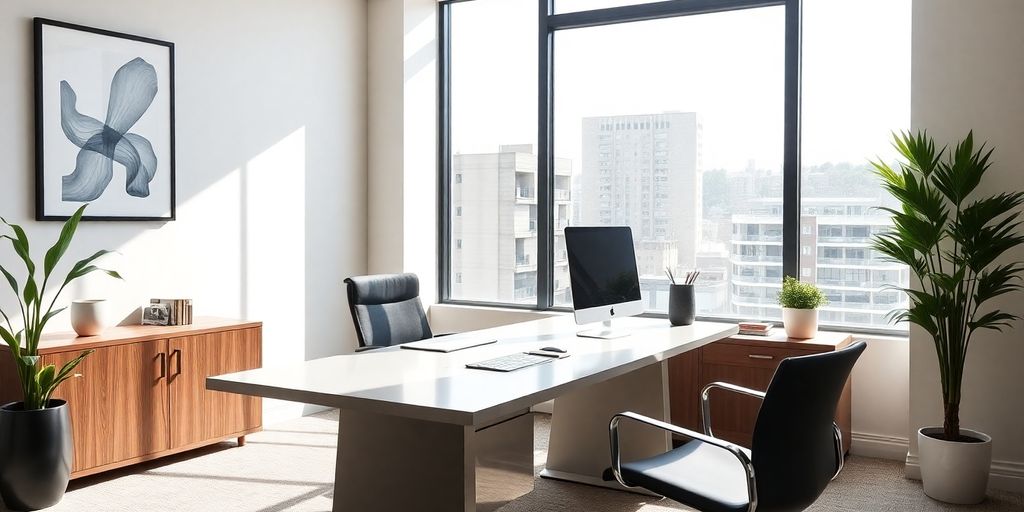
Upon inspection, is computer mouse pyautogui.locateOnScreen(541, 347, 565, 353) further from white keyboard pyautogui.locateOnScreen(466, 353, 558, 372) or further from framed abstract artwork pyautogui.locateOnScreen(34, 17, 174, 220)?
framed abstract artwork pyautogui.locateOnScreen(34, 17, 174, 220)

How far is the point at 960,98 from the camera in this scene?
13.7ft

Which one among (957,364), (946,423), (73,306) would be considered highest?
(73,306)

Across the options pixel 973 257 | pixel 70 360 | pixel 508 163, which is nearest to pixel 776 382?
pixel 973 257

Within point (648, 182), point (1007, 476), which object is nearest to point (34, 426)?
point (648, 182)

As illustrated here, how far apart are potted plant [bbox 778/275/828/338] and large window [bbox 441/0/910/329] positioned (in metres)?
0.36

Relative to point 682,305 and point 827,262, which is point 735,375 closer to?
point 682,305

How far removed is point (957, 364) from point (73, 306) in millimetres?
4004

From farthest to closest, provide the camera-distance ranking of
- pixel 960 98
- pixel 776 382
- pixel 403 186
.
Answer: pixel 403 186, pixel 960 98, pixel 776 382

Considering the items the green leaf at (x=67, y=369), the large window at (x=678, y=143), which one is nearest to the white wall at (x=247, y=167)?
the green leaf at (x=67, y=369)

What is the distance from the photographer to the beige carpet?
150 inches

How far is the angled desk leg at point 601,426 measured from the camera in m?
3.97

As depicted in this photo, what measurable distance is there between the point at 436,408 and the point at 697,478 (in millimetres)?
894

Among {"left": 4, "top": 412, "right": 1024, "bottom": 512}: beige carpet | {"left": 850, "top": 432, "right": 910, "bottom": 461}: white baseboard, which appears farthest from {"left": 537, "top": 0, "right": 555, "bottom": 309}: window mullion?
{"left": 850, "top": 432, "right": 910, "bottom": 461}: white baseboard

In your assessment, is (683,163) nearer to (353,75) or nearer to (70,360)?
(353,75)
